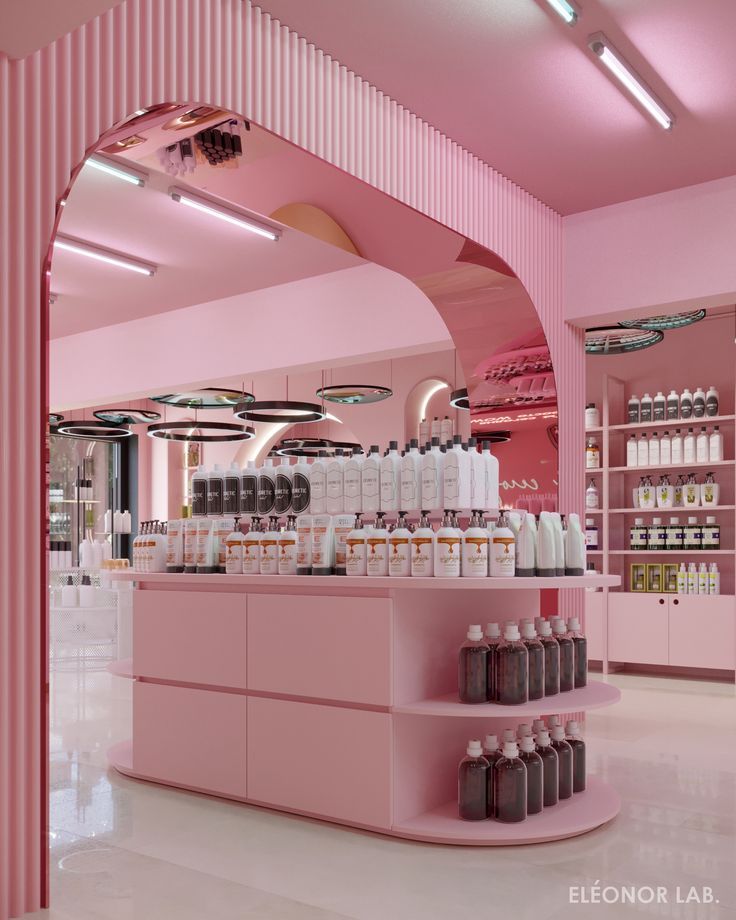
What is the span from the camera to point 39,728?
2834 mm

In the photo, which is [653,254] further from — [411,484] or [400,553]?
[400,553]

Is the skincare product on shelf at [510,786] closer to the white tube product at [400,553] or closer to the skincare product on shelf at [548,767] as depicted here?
the skincare product on shelf at [548,767]

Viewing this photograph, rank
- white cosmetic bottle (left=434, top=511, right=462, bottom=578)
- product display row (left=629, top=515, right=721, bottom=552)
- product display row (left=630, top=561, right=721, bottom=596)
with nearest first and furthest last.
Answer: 1. white cosmetic bottle (left=434, top=511, right=462, bottom=578)
2. product display row (left=630, top=561, right=721, bottom=596)
3. product display row (left=629, top=515, right=721, bottom=552)

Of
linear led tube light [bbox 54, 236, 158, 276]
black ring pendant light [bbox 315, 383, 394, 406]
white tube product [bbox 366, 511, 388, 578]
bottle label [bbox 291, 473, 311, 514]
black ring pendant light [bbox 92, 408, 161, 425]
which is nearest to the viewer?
white tube product [bbox 366, 511, 388, 578]

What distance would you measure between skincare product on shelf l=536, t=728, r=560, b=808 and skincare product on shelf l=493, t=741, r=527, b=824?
22 centimetres

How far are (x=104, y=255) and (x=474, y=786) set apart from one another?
5052mm

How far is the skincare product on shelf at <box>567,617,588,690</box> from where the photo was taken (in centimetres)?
385

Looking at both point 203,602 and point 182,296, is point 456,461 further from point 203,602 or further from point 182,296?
point 182,296

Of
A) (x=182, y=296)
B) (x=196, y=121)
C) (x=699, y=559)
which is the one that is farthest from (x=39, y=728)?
(x=699, y=559)

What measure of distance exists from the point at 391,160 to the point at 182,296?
3.94 meters

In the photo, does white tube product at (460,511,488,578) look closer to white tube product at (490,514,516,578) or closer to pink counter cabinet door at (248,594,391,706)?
white tube product at (490,514,516,578)

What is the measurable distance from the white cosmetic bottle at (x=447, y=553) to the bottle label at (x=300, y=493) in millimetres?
770

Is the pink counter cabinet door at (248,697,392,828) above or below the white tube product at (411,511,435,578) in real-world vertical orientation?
below

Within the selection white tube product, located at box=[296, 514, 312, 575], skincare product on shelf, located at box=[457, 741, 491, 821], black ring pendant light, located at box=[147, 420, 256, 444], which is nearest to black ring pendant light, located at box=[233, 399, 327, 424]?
black ring pendant light, located at box=[147, 420, 256, 444]
